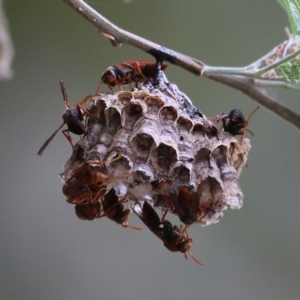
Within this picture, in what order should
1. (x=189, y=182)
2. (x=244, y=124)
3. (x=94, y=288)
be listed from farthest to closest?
(x=94, y=288) → (x=244, y=124) → (x=189, y=182)

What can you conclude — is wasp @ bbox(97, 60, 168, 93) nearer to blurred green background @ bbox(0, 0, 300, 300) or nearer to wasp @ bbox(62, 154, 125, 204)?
wasp @ bbox(62, 154, 125, 204)

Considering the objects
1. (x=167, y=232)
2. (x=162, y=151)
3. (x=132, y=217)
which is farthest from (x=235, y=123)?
(x=132, y=217)

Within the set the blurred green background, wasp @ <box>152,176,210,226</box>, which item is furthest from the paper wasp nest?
the blurred green background

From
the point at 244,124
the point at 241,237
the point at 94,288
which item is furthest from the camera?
the point at 241,237

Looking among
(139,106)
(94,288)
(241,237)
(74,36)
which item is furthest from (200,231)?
(139,106)

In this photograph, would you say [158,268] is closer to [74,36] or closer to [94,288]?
[94,288]

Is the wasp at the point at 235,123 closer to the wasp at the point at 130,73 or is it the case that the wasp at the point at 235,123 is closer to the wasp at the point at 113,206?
the wasp at the point at 130,73

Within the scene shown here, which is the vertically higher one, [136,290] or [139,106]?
[139,106]
